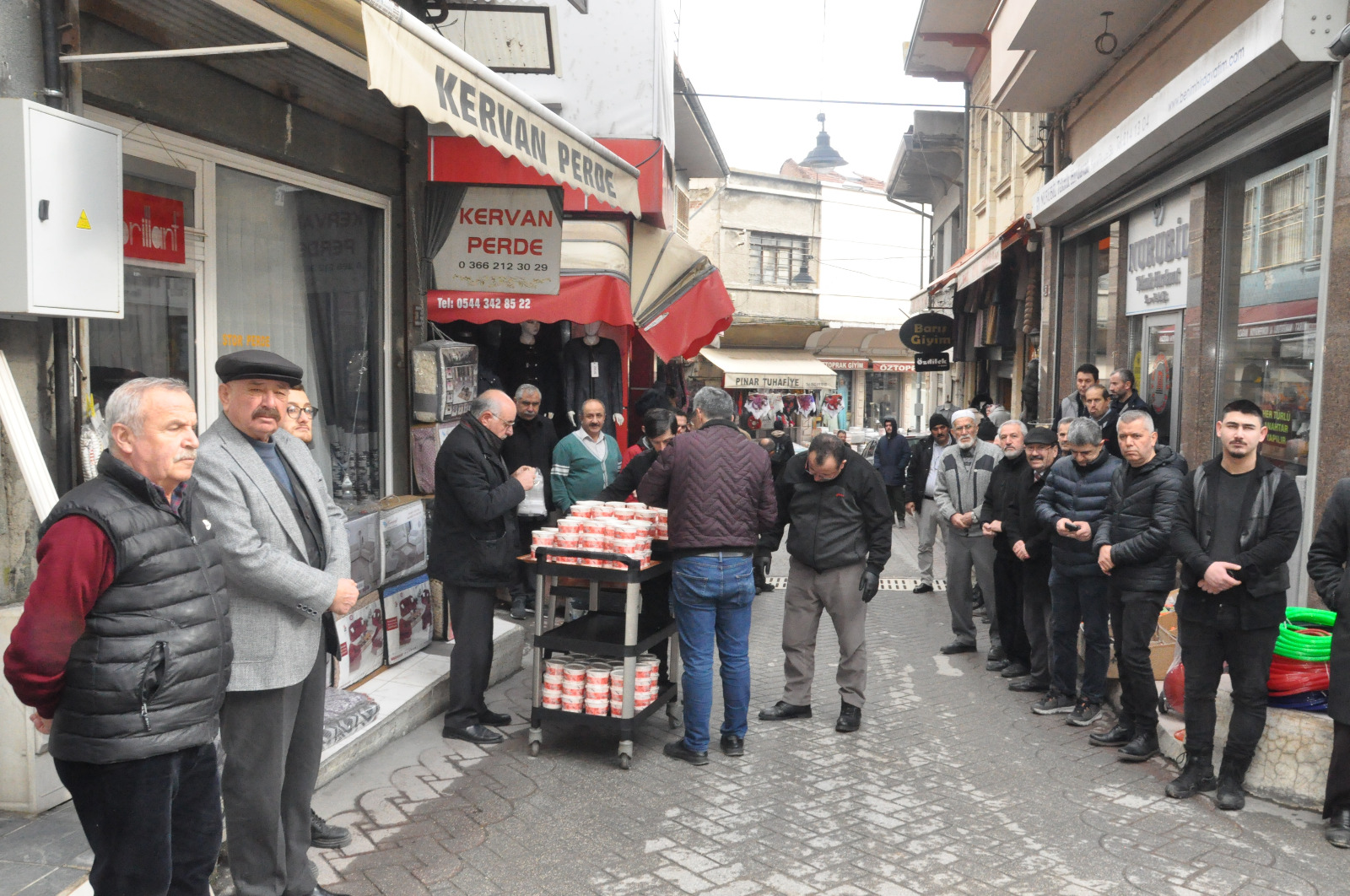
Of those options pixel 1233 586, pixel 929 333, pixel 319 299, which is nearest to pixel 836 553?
pixel 1233 586

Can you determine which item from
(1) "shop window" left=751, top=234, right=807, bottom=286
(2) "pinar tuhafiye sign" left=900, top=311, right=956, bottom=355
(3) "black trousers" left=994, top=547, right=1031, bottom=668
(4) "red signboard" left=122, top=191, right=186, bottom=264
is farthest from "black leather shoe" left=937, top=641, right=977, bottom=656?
(1) "shop window" left=751, top=234, right=807, bottom=286

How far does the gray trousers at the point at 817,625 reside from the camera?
20.1 ft

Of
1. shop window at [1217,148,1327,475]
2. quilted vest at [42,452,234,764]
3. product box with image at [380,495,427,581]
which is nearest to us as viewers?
quilted vest at [42,452,234,764]

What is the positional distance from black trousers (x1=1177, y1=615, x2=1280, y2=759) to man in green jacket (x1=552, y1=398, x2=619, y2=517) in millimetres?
4197

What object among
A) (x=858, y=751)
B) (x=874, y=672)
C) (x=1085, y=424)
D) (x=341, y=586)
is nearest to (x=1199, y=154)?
(x=1085, y=424)

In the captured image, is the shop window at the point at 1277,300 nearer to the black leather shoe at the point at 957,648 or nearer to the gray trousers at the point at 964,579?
the gray trousers at the point at 964,579

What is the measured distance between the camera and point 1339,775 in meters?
4.46

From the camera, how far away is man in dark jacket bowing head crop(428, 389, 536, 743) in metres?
5.43

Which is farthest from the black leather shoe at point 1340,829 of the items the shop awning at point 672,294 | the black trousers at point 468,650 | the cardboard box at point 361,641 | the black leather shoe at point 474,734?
the shop awning at point 672,294

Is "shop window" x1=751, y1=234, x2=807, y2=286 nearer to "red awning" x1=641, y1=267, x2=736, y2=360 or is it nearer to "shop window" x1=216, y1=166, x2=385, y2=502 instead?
"red awning" x1=641, y1=267, x2=736, y2=360

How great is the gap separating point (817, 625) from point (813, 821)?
1719mm

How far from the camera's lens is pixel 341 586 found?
11.6 feet

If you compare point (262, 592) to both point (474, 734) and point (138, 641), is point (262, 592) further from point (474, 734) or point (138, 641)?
point (474, 734)

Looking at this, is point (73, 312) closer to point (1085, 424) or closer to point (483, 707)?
point (483, 707)
